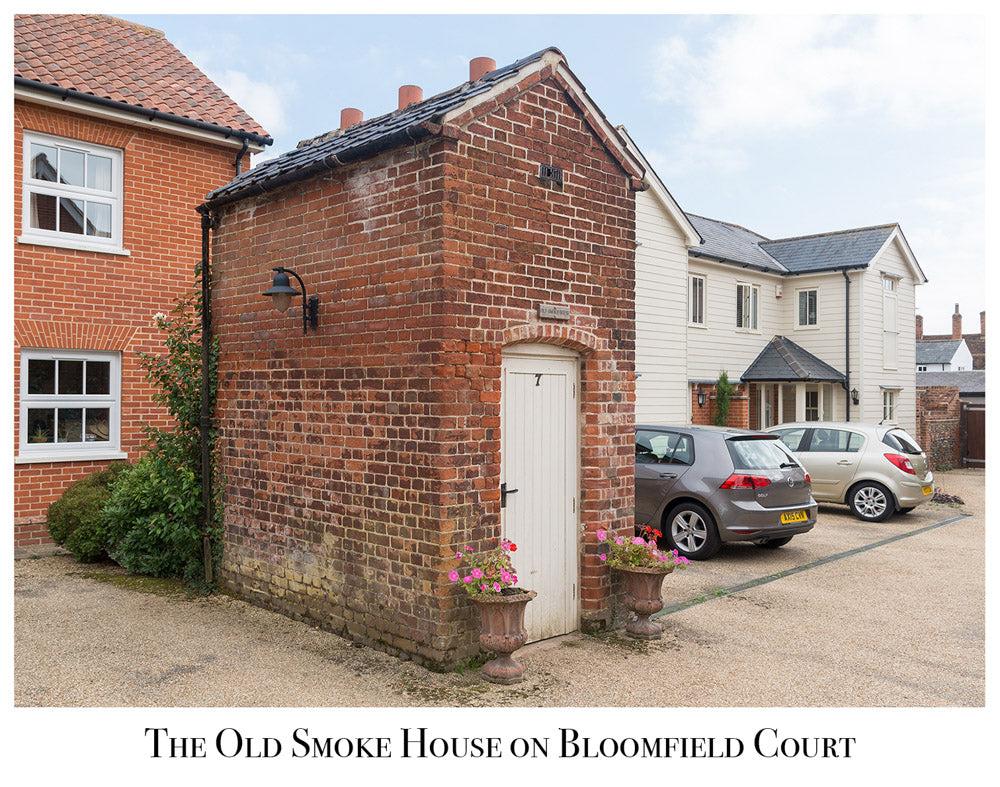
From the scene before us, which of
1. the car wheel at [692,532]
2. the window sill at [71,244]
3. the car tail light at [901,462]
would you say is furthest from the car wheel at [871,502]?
the window sill at [71,244]

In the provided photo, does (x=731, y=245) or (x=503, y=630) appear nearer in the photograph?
(x=503, y=630)

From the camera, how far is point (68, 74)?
1010cm

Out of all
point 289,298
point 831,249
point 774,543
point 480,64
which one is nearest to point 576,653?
point 289,298

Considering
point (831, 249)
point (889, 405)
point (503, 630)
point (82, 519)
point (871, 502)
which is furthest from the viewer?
point (889, 405)

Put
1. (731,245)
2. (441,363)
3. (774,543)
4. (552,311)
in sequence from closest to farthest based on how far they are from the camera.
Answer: (441,363), (552,311), (774,543), (731,245)

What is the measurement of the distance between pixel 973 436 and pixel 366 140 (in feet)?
78.2

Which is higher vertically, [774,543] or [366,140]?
[366,140]

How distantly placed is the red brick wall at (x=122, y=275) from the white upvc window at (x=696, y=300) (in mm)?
11756

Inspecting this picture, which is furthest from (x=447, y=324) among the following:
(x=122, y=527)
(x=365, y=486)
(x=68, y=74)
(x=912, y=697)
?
(x=68, y=74)

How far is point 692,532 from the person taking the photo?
384 inches

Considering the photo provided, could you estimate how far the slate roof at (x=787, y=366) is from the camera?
20.1 m

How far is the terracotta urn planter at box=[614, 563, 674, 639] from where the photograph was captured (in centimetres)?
620

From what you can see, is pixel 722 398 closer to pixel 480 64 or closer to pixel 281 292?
pixel 480 64

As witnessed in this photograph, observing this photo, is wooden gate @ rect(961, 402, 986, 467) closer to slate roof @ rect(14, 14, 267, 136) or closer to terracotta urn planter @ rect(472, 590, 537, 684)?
slate roof @ rect(14, 14, 267, 136)
